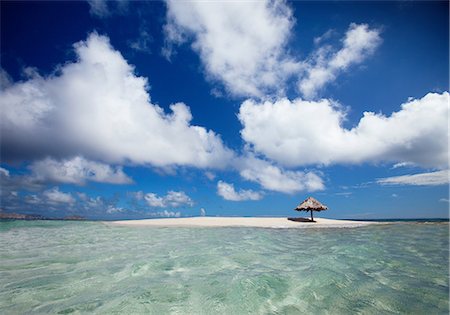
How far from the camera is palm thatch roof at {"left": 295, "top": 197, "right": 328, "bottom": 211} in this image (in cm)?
3847

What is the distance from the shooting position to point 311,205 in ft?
128

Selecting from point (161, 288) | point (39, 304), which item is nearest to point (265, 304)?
point (161, 288)

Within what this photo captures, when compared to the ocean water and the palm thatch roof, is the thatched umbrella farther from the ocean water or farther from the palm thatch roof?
the ocean water

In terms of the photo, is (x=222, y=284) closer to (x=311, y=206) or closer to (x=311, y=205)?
(x=311, y=206)

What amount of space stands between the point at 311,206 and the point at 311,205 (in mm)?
235

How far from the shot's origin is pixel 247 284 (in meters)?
7.18

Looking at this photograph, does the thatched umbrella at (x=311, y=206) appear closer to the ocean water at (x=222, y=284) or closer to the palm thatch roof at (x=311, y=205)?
the palm thatch roof at (x=311, y=205)

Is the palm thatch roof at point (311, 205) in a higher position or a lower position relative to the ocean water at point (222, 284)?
higher

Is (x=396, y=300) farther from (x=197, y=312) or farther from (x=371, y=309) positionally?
(x=197, y=312)

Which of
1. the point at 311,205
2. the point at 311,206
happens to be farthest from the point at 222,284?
Result: the point at 311,205

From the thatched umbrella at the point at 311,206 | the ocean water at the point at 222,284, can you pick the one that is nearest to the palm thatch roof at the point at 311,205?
the thatched umbrella at the point at 311,206

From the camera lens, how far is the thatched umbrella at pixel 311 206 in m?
38.5

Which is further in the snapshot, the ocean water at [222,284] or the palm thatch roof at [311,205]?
the palm thatch roof at [311,205]

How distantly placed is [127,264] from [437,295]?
1035 cm
